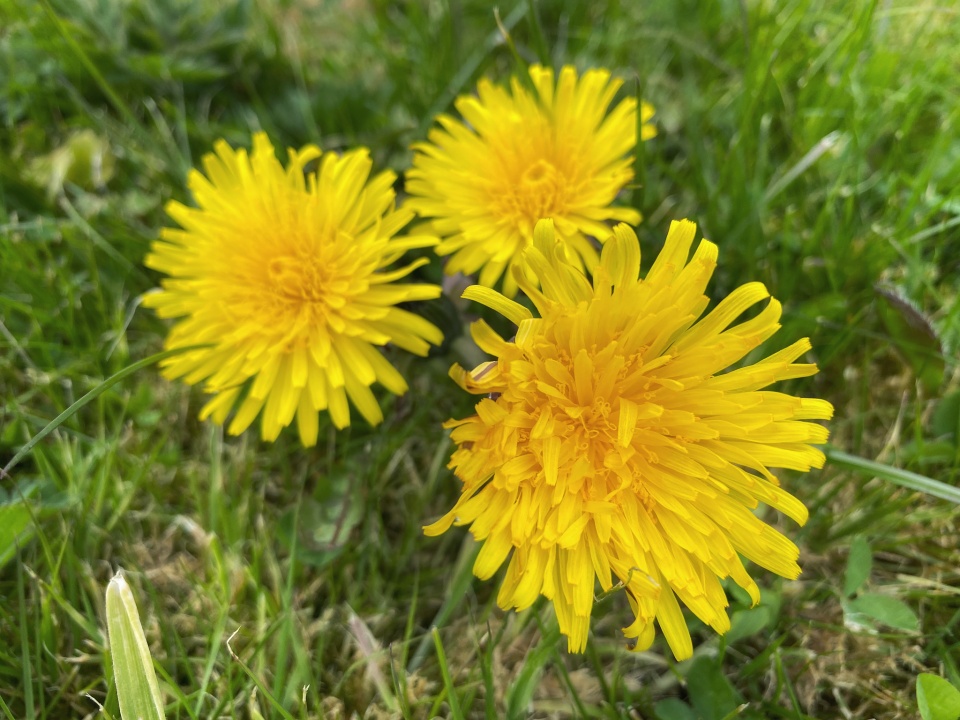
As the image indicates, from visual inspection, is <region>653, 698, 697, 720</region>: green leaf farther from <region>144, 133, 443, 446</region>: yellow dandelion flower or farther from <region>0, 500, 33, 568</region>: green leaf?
<region>0, 500, 33, 568</region>: green leaf

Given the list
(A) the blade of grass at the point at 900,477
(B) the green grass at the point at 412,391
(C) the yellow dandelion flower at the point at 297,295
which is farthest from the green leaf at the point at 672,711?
(C) the yellow dandelion flower at the point at 297,295

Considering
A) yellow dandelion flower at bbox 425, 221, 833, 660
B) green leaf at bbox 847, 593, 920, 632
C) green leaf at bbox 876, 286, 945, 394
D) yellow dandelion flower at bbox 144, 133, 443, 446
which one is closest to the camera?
yellow dandelion flower at bbox 425, 221, 833, 660

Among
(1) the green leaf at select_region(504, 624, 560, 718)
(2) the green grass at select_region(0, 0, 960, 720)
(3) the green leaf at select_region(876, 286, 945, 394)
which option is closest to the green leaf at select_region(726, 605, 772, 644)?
(2) the green grass at select_region(0, 0, 960, 720)

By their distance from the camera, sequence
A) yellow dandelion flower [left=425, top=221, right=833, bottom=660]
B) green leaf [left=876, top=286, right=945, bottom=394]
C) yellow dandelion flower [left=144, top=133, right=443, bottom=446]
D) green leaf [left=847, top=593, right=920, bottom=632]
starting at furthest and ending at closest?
green leaf [left=876, top=286, right=945, bottom=394]
yellow dandelion flower [left=144, top=133, right=443, bottom=446]
green leaf [left=847, top=593, right=920, bottom=632]
yellow dandelion flower [left=425, top=221, right=833, bottom=660]

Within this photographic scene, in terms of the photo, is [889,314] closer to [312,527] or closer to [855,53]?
[855,53]

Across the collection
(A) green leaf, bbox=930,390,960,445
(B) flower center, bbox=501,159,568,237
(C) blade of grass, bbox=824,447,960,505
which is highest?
(B) flower center, bbox=501,159,568,237

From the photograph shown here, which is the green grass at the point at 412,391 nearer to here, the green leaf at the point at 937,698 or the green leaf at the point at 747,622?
the green leaf at the point at 747,622
